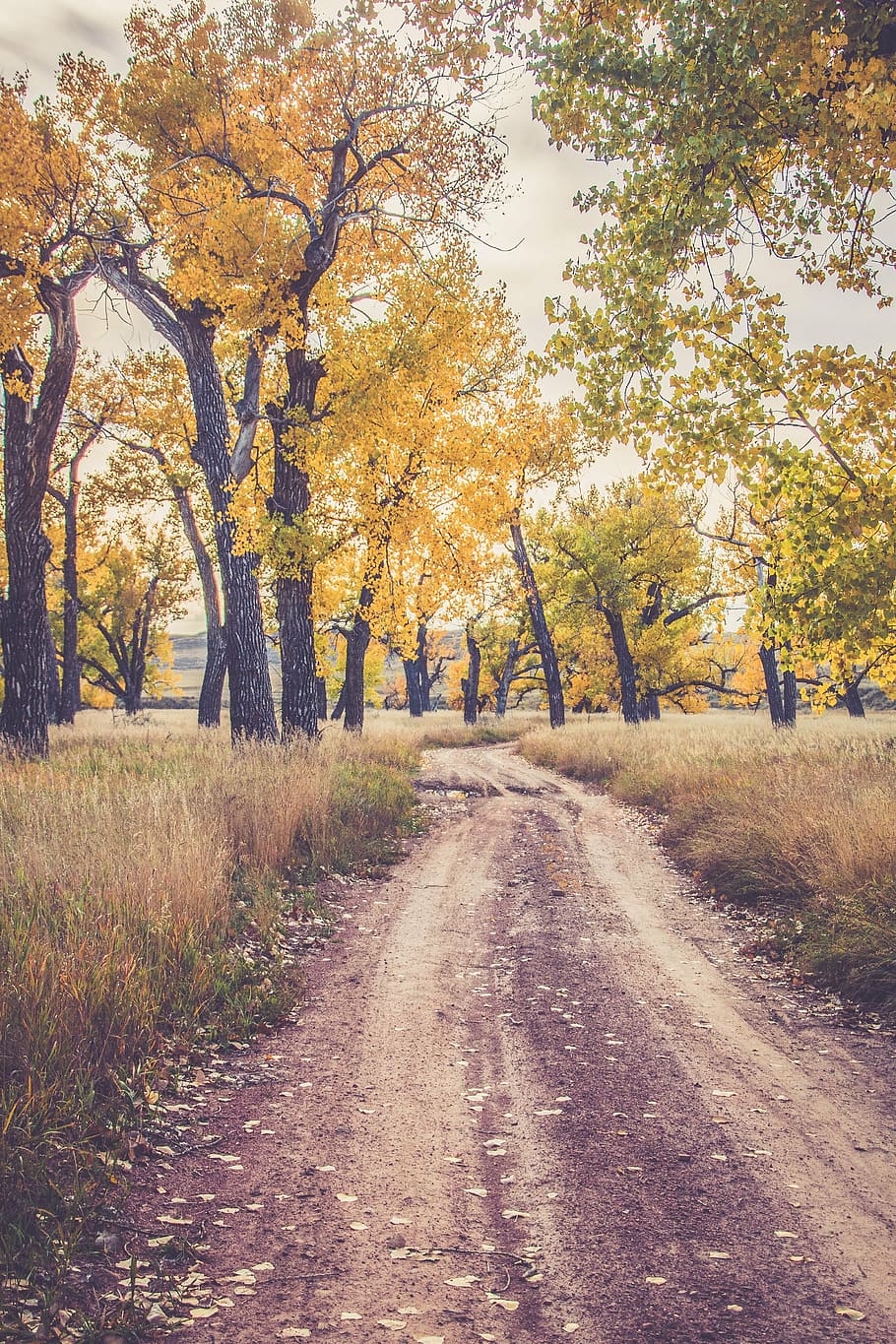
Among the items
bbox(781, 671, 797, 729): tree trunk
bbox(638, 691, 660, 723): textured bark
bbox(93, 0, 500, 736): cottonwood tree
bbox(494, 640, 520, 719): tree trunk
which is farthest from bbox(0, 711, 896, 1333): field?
bbox(494, 640, 520, 719): tree trunk

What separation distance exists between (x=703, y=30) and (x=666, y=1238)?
684 centimetres

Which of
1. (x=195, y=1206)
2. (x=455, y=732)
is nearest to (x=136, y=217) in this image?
(x=195, y=1206)

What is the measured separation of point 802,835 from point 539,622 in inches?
760

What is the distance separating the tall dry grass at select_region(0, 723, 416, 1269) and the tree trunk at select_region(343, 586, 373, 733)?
11.9m

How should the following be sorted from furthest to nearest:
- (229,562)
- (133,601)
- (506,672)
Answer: (506,672)
(133,601)
(229,562)

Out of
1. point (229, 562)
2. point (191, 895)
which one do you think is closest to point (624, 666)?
point (229, 562)

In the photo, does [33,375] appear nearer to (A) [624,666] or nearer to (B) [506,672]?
(A) [624,666]

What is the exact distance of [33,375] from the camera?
44.5ft

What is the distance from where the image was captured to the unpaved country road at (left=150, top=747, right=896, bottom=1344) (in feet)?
9.16

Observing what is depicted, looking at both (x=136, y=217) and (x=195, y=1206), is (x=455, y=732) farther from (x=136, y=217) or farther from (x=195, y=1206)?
(x=195, y=1206)

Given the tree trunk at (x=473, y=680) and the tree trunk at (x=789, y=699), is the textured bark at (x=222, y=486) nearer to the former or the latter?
the tree trunk at (x=789, y=699)

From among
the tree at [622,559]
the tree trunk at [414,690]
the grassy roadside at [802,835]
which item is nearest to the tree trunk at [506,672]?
the tree trunk at [414,690]

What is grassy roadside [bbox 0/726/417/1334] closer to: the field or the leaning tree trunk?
the field

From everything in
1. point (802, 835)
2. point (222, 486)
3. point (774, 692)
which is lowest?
point (802, 835)
